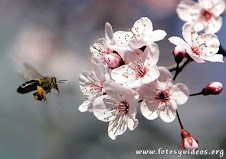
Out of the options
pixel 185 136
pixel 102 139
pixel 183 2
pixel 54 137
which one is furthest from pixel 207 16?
pixel 54 137

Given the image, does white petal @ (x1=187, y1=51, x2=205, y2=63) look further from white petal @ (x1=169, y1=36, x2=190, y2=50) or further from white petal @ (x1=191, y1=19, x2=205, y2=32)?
white petal @ (x1=191, y1=19, x2=205, y2=32)

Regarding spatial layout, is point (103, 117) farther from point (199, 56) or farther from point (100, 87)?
point (199, 56)

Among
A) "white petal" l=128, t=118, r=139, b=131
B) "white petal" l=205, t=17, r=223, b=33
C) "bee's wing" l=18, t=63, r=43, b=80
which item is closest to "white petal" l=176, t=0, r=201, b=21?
"white petal" l=205, t=17, r=223, b=33

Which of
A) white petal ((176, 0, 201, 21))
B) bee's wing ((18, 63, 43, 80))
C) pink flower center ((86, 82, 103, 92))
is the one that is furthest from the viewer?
white petal ((176, 0, 201, 21))

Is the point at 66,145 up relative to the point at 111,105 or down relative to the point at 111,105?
down

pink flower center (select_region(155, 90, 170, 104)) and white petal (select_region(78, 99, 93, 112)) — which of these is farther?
white petal (select_region(78, 99, 93, 112))

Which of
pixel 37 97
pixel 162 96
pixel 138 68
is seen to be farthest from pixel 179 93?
pixel 37 97
